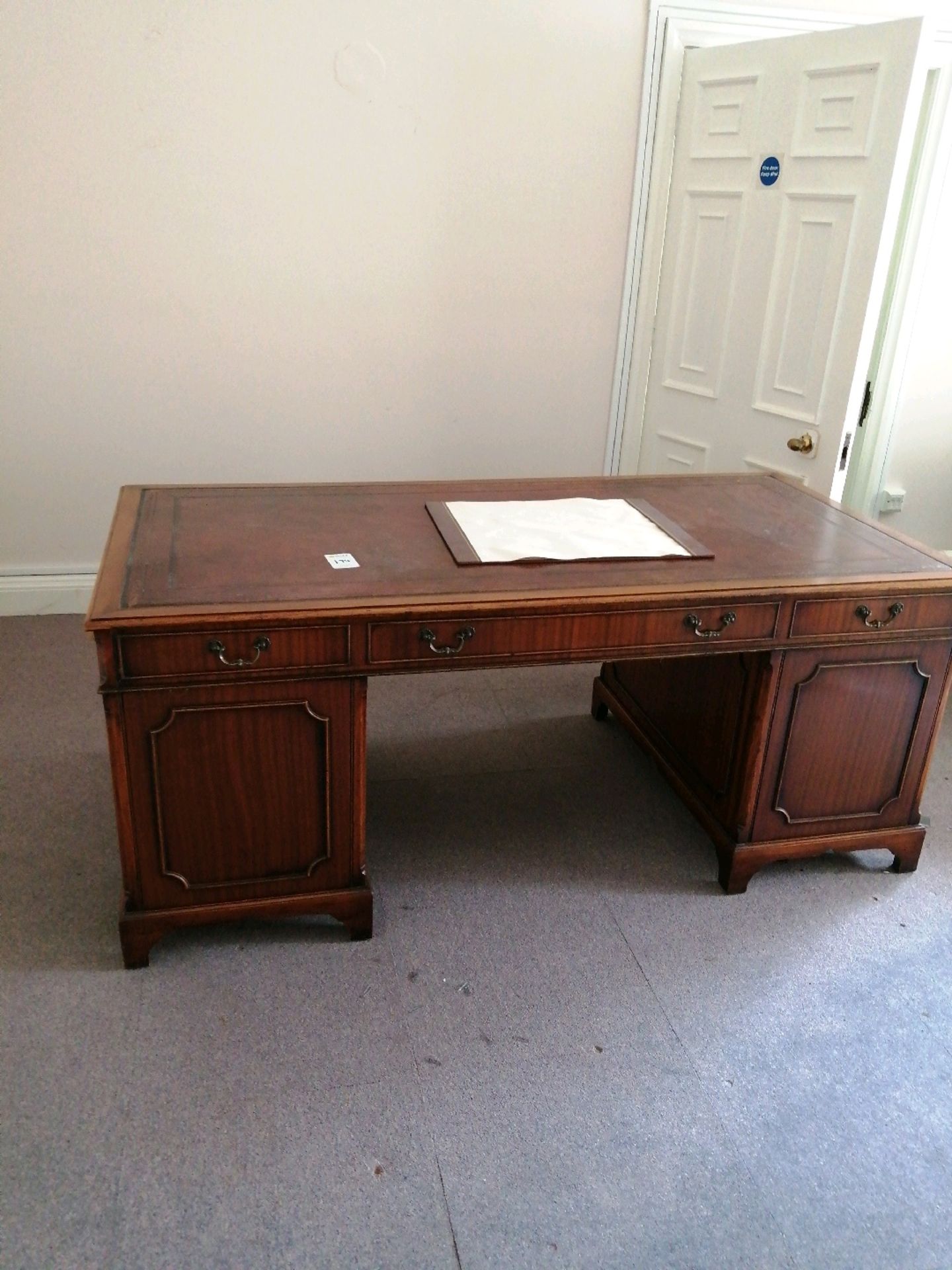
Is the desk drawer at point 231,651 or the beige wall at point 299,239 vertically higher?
the beige wall at point 299,239

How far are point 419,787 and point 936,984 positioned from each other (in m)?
1.35

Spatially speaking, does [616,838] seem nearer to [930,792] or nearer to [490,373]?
[930,792]

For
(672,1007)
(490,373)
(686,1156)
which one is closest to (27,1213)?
(686,1156)

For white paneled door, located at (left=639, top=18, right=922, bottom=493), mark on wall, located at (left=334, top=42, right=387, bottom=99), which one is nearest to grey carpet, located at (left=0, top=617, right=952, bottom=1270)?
white paneled door, located at (left=639, top=18, right=922, bottom=493)

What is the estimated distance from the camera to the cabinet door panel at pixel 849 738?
2.20m

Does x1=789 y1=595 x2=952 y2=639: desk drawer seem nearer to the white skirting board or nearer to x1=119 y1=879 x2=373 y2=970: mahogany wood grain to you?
x1=119 y1=879 x2=373 y2=970: mahogany wood grain

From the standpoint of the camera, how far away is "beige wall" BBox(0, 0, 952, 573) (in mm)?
3053

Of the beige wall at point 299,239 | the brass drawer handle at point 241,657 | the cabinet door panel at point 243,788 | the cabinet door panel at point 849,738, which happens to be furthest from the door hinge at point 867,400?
the brass drawer handle at point 241,657

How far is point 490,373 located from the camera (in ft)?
11.9

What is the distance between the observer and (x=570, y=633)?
1975mm

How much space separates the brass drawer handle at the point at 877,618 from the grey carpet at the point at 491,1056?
2.30 feet

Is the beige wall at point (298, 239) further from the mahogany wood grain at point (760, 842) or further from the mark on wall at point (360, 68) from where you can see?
the mahogany wood grain at point (760, 842)

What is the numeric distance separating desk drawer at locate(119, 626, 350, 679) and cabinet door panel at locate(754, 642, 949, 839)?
39.4 inches

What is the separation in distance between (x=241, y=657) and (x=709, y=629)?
95 cm
